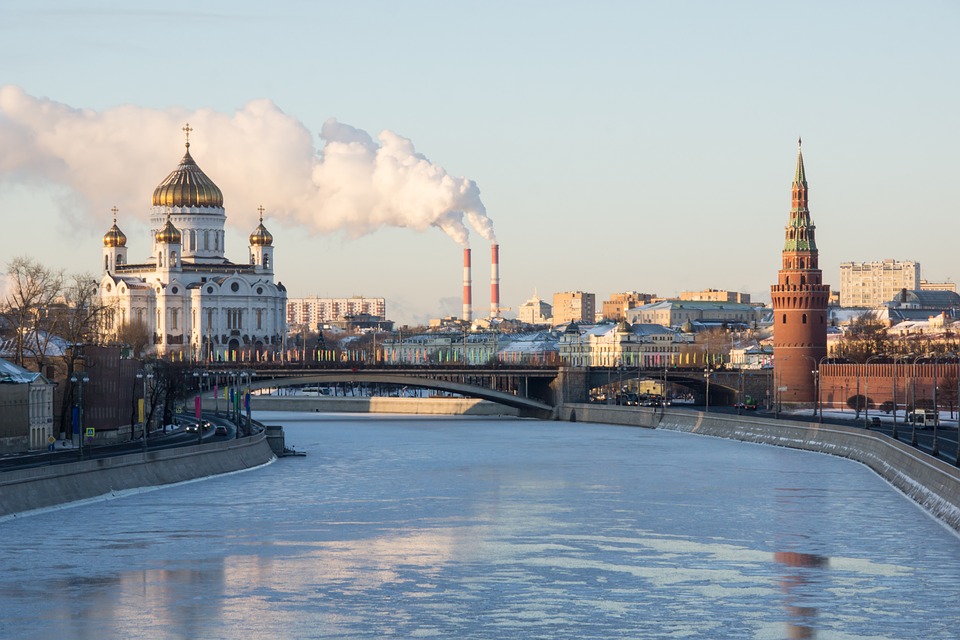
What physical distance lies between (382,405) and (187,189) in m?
27.4

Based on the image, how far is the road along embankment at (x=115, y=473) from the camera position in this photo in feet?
143

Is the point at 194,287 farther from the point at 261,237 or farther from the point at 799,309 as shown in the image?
the point at 799,309

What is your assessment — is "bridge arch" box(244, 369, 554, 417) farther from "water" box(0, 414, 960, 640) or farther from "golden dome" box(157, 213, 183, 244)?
"water" box(0, 414, 960, 640)

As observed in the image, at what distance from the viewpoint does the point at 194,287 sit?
143 m

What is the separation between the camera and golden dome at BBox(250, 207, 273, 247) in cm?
15025

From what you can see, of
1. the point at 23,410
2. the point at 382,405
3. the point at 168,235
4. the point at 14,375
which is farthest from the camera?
the point at 168,235

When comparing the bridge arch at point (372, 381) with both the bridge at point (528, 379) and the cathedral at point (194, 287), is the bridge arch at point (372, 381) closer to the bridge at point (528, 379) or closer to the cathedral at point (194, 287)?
the bridge at point (528, 379)

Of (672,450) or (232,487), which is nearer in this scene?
(232,487)

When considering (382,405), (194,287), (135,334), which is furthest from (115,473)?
(194,287)

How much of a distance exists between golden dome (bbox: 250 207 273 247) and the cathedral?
225cm

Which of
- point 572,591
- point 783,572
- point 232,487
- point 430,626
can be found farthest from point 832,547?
point 232,487

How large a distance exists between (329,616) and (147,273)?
11615cm

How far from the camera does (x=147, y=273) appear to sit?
14512cm

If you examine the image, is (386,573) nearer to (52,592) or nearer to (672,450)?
(52,592)
